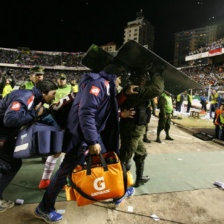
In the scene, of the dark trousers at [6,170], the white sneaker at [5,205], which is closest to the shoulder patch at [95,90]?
the dark trousers at [6,170]

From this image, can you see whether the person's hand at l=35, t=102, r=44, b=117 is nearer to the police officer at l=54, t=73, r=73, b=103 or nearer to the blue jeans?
the blue jeans

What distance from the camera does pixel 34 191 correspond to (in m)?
2.52

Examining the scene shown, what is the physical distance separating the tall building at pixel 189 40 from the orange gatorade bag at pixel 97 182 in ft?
345

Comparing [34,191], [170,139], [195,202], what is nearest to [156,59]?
[195,202]

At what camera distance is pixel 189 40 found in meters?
105

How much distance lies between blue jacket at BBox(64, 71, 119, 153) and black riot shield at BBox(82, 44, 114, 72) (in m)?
0.26

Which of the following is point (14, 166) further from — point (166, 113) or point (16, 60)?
point (16, 60)

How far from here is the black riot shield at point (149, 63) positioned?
200 cm

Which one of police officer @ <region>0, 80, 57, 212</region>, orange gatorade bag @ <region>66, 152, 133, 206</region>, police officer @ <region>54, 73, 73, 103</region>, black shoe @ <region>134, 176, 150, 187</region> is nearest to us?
orange gatorade bag @ <region>66, 152, 133, 206</region>

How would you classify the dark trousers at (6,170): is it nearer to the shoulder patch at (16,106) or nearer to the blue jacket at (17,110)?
the blue jacket at (17,110)

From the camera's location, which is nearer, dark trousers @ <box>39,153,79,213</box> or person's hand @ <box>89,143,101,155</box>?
person's hand @ <box>89,143,101,155</box>

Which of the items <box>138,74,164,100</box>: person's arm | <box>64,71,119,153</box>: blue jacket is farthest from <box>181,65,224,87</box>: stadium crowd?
<box>64,71,119,153</box>: blue jacket

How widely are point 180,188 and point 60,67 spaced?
163ft

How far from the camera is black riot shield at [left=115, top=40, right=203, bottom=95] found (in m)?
2.00
